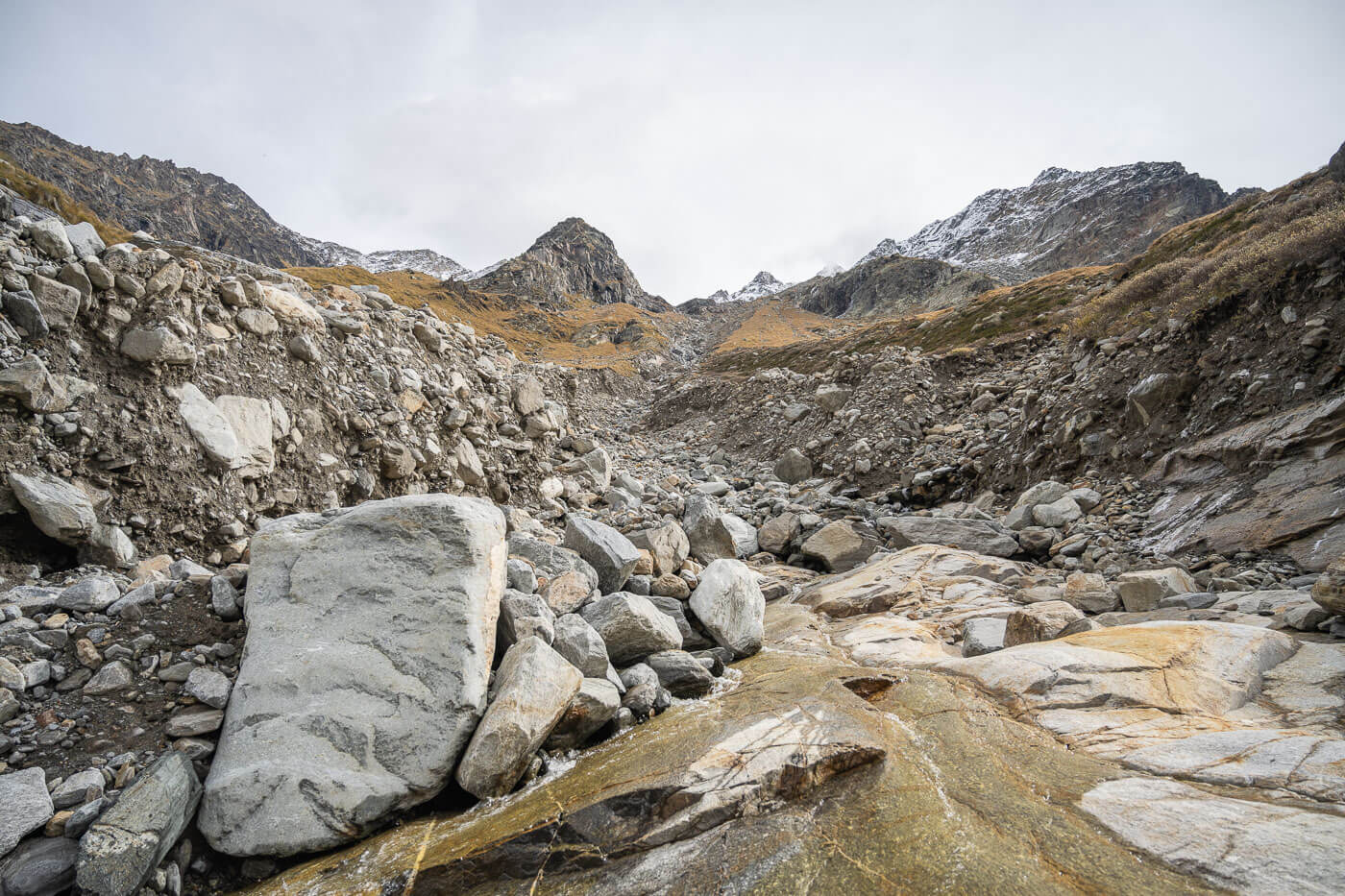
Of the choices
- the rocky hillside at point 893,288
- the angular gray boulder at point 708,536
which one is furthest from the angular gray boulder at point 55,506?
the rocky hillside at point 893,288

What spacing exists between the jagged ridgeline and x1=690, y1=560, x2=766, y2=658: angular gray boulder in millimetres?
57

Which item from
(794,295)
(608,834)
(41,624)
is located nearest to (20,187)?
(41,624)

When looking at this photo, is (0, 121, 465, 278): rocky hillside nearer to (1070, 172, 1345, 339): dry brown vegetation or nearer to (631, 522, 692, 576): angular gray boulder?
(631, 522, 692, 576): angular gray boulder

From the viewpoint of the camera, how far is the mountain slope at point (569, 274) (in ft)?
343

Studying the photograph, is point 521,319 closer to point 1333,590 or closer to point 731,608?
point 731,608

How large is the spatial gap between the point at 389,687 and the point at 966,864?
4.17 m

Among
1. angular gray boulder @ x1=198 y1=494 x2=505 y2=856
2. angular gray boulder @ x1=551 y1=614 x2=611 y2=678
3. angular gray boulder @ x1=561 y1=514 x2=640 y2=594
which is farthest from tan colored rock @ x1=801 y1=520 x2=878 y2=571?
angular gray boulder @ x1=198 y1=494 x2=505 y2=856

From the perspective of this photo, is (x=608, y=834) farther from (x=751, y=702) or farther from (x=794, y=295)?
(x=794, y=295)

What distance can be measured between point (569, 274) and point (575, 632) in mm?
134521

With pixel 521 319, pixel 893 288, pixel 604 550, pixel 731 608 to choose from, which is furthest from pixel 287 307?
pixel 893 288

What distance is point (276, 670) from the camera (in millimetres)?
4094

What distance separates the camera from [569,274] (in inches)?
5084

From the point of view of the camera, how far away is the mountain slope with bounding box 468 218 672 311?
4119 inches

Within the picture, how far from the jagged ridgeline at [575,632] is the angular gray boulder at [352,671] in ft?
0.09
